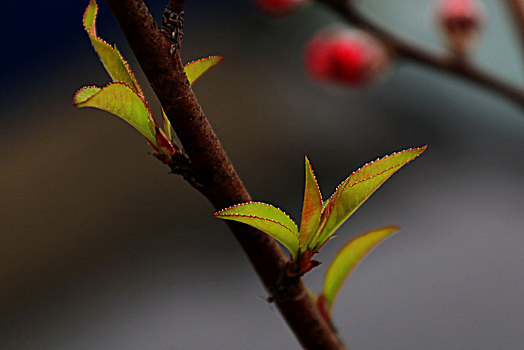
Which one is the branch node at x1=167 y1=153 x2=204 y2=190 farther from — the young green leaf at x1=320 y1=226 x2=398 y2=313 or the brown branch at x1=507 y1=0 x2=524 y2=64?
the brown branch at x1=507 y1=0 x2=524 y2=64

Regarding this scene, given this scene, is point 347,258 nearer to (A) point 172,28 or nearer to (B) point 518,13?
(A) point 172,28

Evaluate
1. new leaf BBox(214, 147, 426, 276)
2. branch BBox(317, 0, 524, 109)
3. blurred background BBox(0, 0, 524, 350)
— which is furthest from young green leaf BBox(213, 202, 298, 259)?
blurred background BBox(0, 0, 524, 350)

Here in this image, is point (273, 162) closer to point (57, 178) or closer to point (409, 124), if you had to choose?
point (409, 124)

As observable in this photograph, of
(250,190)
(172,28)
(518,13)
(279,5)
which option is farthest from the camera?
(250,190)

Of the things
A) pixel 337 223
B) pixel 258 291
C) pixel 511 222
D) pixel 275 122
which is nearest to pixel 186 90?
pixel 337 223

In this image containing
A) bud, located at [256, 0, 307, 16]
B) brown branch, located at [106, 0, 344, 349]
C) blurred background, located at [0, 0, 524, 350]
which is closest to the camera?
brown branch, located at [106, 0, 344, 349]

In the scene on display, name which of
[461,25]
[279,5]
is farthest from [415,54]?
[279,5]
